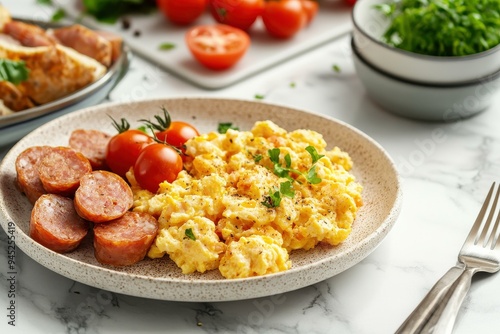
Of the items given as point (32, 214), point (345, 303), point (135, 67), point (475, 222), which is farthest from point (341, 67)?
point (32, 214)

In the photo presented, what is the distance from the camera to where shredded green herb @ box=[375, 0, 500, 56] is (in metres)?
4.10

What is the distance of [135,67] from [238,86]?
77 cm

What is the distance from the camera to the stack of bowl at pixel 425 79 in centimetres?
404

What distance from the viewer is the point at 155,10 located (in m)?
5.58

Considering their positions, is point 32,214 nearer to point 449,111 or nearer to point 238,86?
point 238,86

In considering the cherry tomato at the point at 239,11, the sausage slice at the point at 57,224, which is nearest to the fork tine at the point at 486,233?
the sausage slice at the point at 57,224

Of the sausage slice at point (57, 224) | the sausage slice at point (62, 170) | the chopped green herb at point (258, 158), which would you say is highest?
the chopped green herb at point (258, 158)

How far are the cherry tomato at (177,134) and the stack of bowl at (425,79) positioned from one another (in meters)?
1.38

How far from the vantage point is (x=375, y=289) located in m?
2.95

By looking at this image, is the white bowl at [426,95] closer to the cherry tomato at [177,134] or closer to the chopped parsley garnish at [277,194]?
the cherry tomato at [177,134]

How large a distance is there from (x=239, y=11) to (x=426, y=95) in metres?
1.73

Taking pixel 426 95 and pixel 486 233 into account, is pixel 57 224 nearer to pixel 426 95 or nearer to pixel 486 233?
pixel 486 233

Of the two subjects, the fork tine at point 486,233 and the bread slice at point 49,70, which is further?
the bread slice at point 49,70

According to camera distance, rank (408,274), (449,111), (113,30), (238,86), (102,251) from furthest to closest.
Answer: (113,30) < (238,86) < (449,111) < (408,274) < (102,251)
